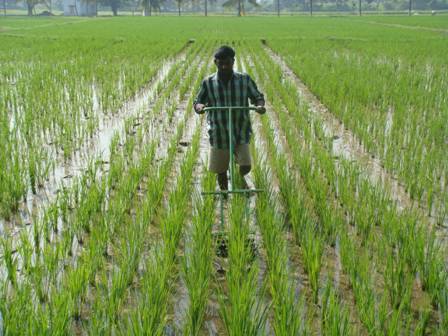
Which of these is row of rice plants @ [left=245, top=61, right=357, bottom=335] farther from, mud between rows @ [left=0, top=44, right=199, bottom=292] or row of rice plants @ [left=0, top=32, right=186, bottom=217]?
row of rice plants @ [left=0, top=32, right=186, bottom=217]

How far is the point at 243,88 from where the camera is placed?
3262mm

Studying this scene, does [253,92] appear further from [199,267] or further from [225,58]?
[199,267]

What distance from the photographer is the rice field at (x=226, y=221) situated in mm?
2238

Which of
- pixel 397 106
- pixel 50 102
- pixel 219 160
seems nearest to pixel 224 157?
pixel 219 160

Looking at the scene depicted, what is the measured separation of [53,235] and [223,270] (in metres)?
1.20

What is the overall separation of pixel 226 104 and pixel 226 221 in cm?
81

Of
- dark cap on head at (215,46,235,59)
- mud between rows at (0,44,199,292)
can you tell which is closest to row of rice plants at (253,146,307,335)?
dark cap on head at (215,46,235,59)

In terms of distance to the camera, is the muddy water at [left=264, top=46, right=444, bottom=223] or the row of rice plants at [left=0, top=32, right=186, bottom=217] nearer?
the muddy water at [left=264, top=46, right=444, bottom=223]

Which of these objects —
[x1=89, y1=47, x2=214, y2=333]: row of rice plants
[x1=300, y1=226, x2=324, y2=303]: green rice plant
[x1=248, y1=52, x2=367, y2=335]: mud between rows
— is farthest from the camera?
[x1=300, y1=226, x2=324, y2=303]: green rice plant

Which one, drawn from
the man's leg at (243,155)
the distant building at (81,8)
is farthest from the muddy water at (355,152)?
the distant building at (81,8)

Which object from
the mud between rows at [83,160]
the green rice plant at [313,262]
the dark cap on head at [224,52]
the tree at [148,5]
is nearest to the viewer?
the green rice plant at [313,262]

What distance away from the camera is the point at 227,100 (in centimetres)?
327

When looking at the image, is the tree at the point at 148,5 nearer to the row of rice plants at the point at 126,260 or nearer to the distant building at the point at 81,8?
the distant building at the point at 81,8

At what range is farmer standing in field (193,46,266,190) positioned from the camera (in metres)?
3.22
